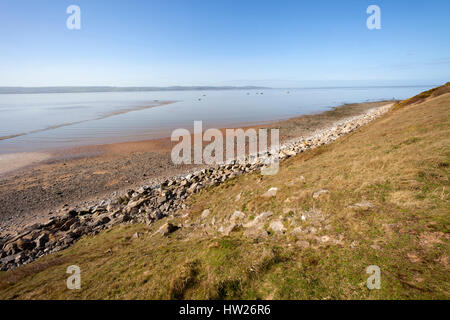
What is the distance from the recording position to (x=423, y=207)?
6.27 meters

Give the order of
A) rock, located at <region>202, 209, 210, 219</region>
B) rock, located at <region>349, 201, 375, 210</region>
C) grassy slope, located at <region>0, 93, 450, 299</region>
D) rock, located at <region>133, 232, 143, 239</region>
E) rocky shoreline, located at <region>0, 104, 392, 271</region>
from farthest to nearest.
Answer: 1. rocky shoreline, located at <region>0, 104, 392, 271</region>
2. rock, located at <region>202, 209, 210, 219</region>
3. rock, located at <region>133, 232, 143, 239</region>
4. rock, located at <region>349, 201, 375, 210</region>
5. grassy slope, located at <region>0, 93, 450, 299</region>

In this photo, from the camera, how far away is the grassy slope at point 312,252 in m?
4.64

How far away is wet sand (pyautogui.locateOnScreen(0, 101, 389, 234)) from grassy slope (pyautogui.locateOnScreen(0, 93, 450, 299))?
29.0ft

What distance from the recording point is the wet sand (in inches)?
635

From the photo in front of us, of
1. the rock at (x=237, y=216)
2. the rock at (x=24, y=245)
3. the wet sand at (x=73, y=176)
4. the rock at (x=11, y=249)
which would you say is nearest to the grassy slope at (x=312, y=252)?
the rock at (x=237, y=216)

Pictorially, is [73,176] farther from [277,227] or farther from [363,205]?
[363,205]

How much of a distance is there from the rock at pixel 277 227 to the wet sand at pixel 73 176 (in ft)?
48.7

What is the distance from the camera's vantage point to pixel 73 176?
70.8 feet

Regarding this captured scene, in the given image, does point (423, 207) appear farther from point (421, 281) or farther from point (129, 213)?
point (129, 213)

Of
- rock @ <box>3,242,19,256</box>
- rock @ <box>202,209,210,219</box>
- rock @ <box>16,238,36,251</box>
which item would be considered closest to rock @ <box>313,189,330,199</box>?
rock @ <box>202,209,210,219</box>

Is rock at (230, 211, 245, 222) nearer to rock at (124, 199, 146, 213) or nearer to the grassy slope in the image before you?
the grassy slope

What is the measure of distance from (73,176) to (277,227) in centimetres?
2225
